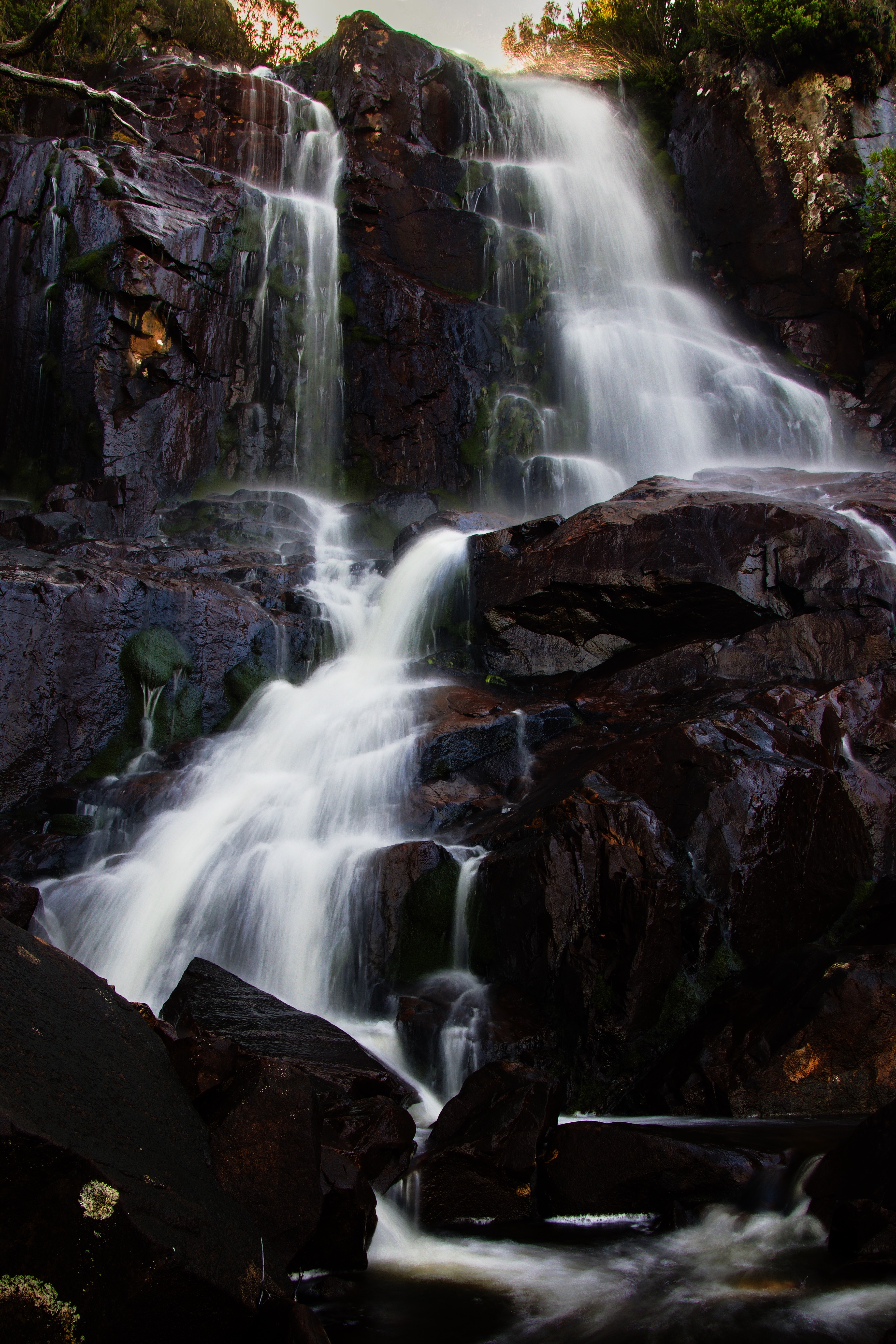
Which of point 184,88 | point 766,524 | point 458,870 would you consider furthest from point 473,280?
point 458,870

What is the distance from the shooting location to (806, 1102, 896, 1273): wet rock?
12.2ft

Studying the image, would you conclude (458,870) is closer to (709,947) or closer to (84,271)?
(709,947)

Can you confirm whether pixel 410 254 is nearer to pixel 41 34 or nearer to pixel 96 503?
pixel 96 503

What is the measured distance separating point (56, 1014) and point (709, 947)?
4.76m

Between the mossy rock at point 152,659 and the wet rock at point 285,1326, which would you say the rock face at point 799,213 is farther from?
the wet rock at point 285,1326

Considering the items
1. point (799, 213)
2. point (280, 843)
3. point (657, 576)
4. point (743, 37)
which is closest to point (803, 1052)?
point (280, 843)

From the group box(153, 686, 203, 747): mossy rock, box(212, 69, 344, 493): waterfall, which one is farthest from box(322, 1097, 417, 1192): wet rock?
box(212, 69, 344, 493): waterfall

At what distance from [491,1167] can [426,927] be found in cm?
263

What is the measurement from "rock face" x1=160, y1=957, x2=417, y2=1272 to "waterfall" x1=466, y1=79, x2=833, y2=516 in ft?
42.5

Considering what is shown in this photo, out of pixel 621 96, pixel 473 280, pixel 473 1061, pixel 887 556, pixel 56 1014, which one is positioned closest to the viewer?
pixel 56 1014

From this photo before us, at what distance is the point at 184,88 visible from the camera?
19500 millimetres

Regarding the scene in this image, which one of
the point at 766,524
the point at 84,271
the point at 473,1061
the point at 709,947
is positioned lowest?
the point at 473,1061

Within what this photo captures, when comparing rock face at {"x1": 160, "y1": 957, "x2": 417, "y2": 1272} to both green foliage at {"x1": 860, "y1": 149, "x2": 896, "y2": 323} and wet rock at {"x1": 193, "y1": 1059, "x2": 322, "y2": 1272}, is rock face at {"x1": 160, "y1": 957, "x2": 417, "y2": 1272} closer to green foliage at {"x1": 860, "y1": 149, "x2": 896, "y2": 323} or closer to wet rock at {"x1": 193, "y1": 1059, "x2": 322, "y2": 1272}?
wet rock at {"x1": 193, "y1": 1059, "x2": 322, "y2": 1272}

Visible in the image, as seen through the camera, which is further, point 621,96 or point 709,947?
point 621,96
